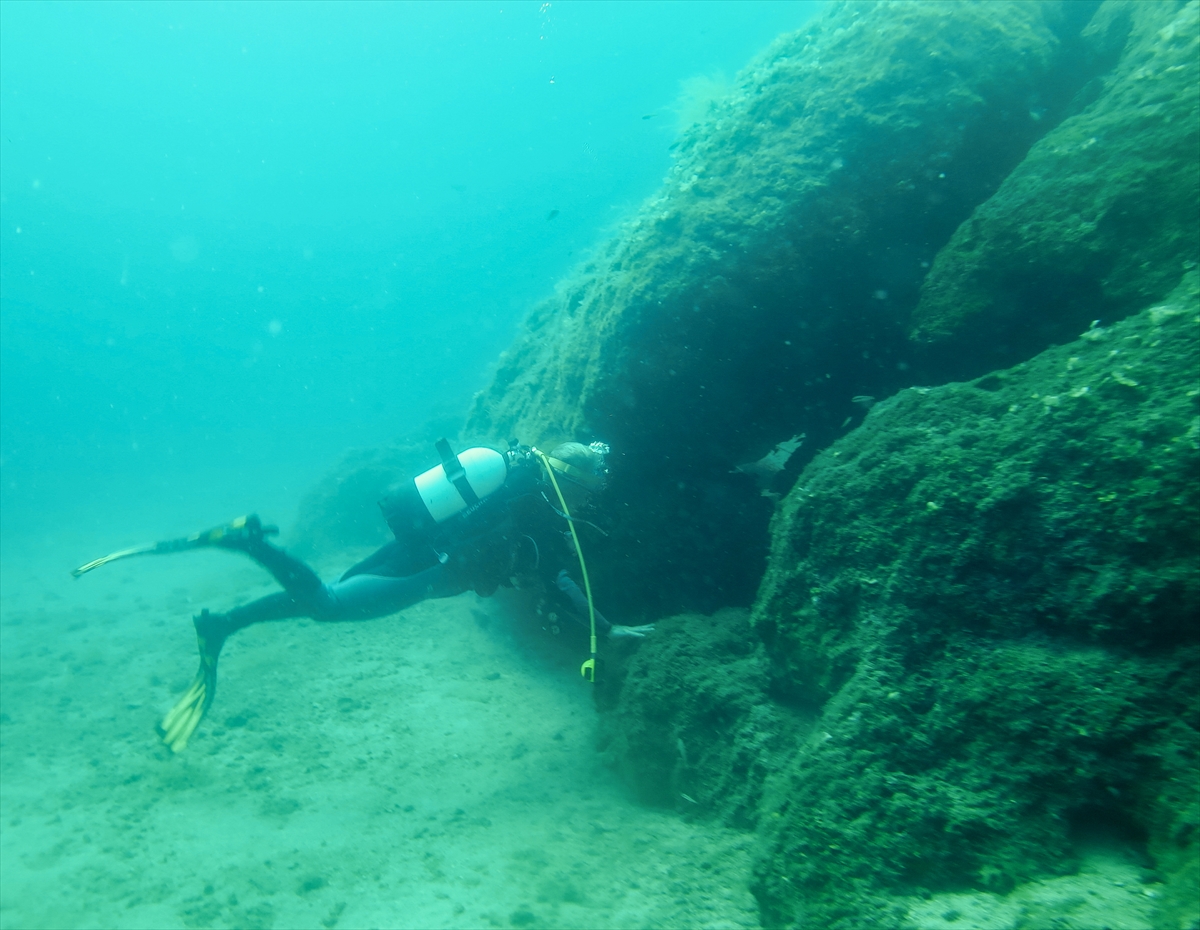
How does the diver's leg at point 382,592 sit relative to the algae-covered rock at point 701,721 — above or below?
above

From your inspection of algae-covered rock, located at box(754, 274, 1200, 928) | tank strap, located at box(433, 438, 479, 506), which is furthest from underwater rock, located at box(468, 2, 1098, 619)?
algae-covered rock, located at box(754, 274, 1200, 928)

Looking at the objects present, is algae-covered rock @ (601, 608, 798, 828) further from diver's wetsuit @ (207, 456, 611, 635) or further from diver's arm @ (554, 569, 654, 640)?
diver's wetsuit @ (207, 456, 611, 635)

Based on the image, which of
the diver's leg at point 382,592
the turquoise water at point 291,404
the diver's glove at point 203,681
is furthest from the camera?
the diver's leg at point 382,592

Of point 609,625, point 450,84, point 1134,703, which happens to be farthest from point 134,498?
point 450,84

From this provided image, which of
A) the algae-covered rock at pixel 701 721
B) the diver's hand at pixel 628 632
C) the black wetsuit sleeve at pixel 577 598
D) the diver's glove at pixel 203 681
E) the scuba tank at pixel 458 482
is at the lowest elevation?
the algae-covered rock at pixel 701 721

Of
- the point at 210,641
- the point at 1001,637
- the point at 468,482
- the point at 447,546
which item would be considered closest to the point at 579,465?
the point at 468,482

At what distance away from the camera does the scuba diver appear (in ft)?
18.5

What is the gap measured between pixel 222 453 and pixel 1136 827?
55.7 metres

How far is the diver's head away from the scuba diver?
0.03 ft

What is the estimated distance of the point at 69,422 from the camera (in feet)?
245

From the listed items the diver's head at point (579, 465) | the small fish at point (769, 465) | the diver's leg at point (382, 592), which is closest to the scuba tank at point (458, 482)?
the diver's head at point (579, 465)

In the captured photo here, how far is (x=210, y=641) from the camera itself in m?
6.01

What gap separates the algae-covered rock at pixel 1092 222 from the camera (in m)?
3.30

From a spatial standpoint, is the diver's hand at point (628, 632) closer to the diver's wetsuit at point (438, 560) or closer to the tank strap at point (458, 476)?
the diver's wetsuit at point (438, 560)
